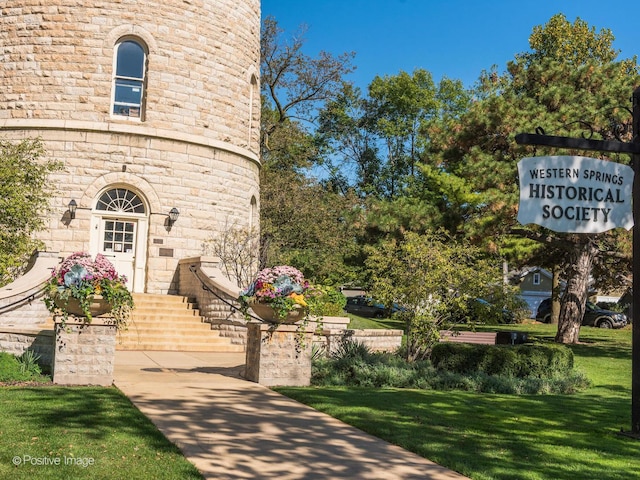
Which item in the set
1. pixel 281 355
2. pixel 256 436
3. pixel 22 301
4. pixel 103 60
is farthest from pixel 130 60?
pixel 256 436

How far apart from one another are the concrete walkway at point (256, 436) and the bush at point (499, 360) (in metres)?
4.27

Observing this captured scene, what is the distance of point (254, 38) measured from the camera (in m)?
24.0

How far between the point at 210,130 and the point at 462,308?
A: 10.6 metres

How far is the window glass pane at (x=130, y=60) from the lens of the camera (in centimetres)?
2094

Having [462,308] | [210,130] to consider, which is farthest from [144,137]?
[462,308]

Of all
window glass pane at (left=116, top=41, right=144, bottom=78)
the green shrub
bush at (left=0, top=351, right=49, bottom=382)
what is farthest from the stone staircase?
window glass pane at (left=116, top=41, right=144, bottom=78)

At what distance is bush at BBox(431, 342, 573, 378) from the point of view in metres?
13.7

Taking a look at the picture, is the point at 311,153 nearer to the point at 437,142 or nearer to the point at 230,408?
the point at 437,142

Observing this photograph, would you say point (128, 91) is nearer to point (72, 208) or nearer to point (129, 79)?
point (129, 79)

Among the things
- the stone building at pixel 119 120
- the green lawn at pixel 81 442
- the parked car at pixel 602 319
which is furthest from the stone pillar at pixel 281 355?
the parked car at pixel 602 319

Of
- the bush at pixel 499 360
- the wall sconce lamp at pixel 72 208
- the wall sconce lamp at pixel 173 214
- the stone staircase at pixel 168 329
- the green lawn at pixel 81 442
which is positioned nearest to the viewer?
the green lawn at pixel 81 442

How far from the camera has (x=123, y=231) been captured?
20.4 meters

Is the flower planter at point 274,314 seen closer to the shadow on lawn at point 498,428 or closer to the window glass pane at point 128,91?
the shadow on lawn at point 498,428

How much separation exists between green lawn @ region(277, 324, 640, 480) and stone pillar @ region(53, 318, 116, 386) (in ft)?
8.55
